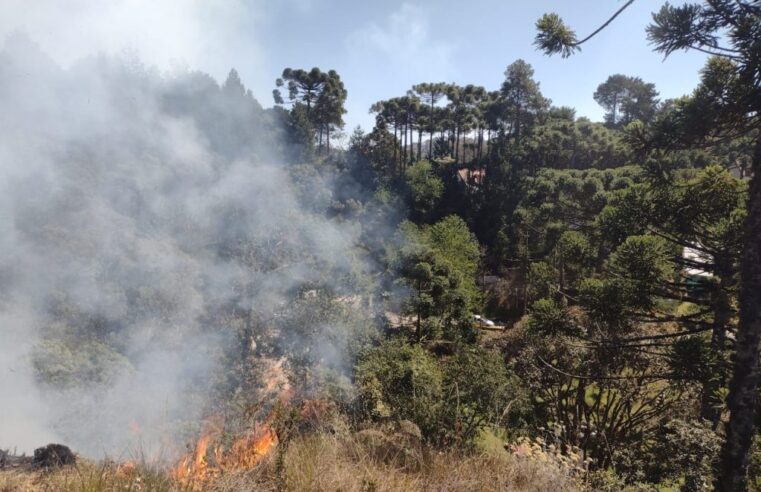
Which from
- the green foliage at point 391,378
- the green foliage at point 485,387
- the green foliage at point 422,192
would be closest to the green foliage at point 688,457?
the green foliage at point 485,387

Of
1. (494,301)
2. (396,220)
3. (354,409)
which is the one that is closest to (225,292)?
(354,409)

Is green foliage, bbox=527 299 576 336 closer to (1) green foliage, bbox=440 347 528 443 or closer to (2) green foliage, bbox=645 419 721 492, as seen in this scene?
(1) green foliage, bbox=440 347 528 443

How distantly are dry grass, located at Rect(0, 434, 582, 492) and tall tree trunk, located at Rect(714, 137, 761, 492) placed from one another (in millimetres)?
2509

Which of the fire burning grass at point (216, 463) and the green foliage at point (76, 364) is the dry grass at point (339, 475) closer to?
the fire burning grass at point (216, 463)

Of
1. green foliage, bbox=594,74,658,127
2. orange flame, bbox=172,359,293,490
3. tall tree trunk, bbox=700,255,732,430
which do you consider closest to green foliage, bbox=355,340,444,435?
tall tree trunk, bbox=700,255,732,430

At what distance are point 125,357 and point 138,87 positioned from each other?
2492cm

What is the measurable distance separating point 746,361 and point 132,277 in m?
15.0

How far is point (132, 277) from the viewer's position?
13.0 m

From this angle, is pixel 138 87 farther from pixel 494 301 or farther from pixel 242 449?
pixel 242 449

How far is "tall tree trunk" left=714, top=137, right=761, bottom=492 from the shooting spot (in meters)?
4.12

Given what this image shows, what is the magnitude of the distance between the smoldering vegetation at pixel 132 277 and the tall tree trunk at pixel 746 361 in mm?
5519

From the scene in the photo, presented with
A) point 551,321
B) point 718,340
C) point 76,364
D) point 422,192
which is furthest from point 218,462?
point 422,192

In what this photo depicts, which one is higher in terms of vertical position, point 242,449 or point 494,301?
point 242,449

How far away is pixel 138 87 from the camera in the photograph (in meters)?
28.0
